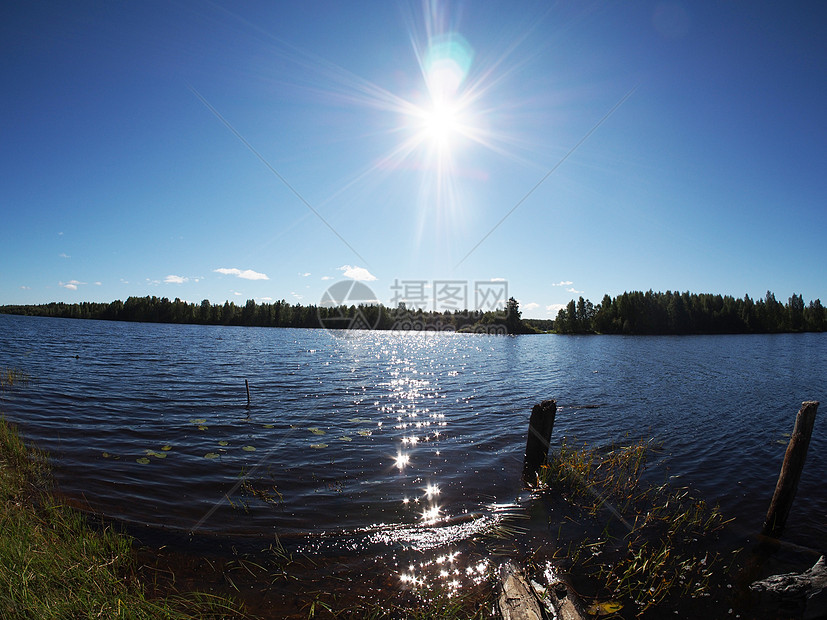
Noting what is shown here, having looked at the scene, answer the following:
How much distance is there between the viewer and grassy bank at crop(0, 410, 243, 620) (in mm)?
3936

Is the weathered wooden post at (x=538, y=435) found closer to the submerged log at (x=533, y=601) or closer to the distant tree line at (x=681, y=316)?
the submerged log at (x=533, y=601)

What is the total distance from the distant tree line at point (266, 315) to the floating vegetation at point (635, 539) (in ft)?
506

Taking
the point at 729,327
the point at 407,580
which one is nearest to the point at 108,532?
the point at 407,580

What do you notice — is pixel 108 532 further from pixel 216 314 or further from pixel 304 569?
pixel 216 314

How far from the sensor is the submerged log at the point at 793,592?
552 centimetres

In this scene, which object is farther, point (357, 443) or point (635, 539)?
point (357, 443)

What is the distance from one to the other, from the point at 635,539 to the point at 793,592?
90.2 inches

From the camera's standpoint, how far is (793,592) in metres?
5.80

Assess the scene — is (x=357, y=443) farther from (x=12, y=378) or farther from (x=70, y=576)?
(x=12, y=378)

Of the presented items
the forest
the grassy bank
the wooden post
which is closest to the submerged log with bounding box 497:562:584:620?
the grassy bank

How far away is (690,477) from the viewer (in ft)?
37.2

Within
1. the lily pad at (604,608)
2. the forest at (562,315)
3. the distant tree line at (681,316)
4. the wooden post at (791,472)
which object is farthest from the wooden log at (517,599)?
the distant tree line at (681,316)

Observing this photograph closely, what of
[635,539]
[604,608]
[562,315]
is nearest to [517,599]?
[604,608]

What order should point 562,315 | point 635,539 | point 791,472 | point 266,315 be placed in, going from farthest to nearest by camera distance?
1. point 266,315
2. point 562,315
3. point 791,472
4. point 635,539
